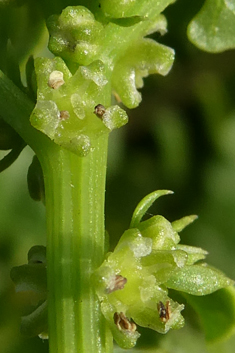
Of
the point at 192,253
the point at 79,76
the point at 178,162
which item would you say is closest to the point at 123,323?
the point at 192,253

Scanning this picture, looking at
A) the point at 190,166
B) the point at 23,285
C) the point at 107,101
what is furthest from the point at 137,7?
the point at 190,166

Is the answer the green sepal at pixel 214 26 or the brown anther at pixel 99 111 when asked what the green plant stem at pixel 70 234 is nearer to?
the brown anther at pixel 99 111

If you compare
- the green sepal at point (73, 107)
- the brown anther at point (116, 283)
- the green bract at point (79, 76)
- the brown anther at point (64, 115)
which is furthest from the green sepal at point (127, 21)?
the brown anther at point (116, 283)

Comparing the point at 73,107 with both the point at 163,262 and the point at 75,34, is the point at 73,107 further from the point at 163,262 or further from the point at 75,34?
the point at 163,262

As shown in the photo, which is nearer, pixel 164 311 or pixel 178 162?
pixel 164 311

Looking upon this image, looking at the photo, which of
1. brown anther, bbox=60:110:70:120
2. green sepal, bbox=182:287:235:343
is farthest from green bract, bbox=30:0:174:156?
green sepal, bbox=182:287:235:343

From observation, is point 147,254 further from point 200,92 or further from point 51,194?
point 200,92
